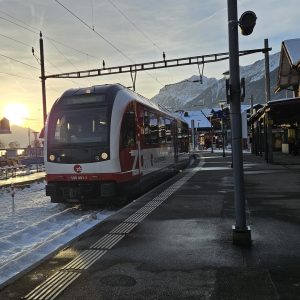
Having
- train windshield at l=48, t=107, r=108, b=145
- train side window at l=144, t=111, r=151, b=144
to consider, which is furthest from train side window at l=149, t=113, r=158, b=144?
train windshield at l=48, t=107, r=108, b=145

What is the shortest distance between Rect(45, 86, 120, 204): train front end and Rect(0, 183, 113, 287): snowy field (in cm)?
60

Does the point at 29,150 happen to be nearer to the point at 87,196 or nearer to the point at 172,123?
the point at 172,123

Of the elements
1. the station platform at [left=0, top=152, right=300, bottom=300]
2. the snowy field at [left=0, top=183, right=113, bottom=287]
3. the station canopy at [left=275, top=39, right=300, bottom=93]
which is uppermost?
the station canopy at [left=275, top=39, right=300, bottom=93]

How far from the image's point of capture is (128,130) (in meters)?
12.7

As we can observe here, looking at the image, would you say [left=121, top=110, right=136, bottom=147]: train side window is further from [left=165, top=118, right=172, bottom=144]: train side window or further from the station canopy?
the station canopy

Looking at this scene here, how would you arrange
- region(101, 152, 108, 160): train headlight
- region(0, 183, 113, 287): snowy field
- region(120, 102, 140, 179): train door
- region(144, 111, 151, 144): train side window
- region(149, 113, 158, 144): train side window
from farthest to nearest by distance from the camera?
region(149, 113, 158, 144): train side window
region(144, 111, 151, 144): train side window
region(120, 102, 140, 179): train door
region(101, 152, 108, 160): train headlight
region(0, 183, 113, 287): snowy field

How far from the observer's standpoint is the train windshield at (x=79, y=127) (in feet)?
40.3

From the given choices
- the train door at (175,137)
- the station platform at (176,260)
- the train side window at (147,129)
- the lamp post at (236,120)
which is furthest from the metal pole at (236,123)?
the train door at (175,137)

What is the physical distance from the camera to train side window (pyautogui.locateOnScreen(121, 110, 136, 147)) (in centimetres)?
1241

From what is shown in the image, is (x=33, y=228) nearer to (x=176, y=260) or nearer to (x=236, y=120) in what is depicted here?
→ (x=176, y=260)

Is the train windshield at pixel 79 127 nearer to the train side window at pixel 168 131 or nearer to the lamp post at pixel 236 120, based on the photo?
the lamp post at pixel 236 120

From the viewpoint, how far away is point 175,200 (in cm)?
1191

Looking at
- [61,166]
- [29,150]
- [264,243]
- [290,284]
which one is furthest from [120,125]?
[29,150]

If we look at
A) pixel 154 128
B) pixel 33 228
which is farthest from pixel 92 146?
pixel 154 128
